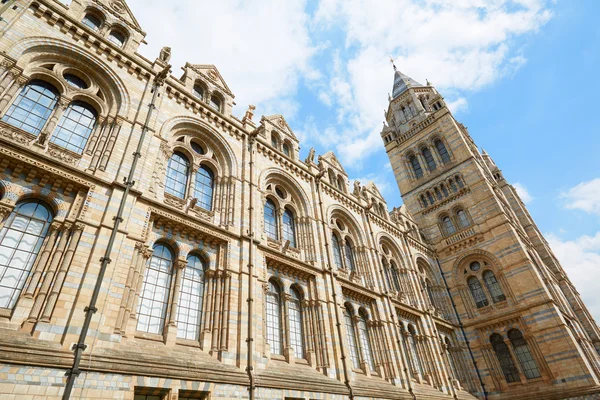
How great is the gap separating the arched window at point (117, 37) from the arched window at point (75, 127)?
3881 millimetres

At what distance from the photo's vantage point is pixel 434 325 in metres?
21.8

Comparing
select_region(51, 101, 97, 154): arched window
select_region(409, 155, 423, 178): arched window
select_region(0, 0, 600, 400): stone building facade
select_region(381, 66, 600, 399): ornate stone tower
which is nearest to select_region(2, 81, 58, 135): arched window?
select_region(0, 0, 600, 400): stone building facade

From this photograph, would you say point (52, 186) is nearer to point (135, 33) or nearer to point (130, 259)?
point (130, 259)

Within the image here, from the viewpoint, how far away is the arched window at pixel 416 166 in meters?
34.1

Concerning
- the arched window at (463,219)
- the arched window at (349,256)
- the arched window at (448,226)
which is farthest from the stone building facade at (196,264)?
the arched window at (448,226)

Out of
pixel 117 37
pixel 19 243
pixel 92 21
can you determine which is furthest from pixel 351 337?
pixel 92 21

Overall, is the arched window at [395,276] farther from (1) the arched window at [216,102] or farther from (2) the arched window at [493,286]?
(1) the arched window at [216,102]

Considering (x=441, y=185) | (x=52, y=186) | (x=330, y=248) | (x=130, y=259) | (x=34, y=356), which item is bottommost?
(x=34, y=356)

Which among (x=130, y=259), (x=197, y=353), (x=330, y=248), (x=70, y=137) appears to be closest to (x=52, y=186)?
(x=70, y=137)

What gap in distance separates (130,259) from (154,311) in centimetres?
177

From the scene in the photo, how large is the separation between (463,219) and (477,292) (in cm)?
626

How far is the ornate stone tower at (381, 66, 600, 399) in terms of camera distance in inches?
819

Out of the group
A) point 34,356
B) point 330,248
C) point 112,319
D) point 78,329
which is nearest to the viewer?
point 34,356

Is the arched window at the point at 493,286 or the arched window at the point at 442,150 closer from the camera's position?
the arched window at the point at 493,286
